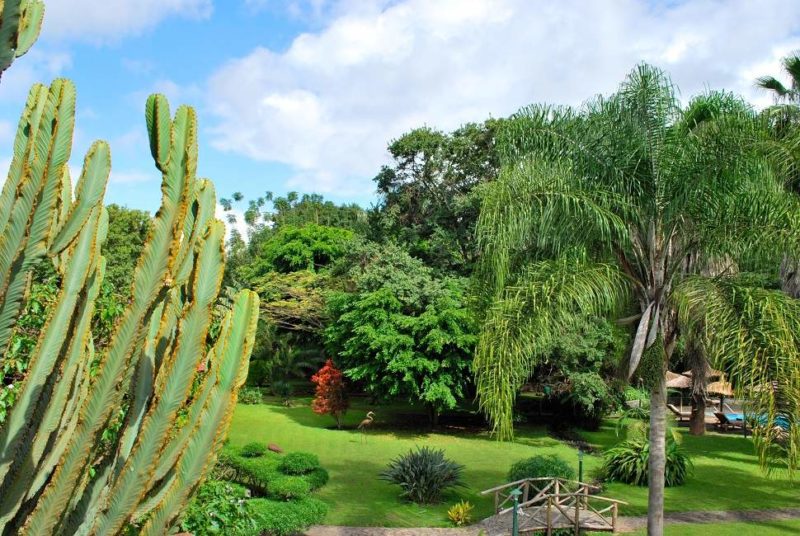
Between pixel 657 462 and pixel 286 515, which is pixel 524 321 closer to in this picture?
pixel 657 462

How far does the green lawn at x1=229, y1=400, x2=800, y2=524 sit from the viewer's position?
13.1 meters

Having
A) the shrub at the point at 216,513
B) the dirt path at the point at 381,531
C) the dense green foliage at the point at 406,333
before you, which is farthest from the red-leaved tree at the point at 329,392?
the shrub at the point at 216,513

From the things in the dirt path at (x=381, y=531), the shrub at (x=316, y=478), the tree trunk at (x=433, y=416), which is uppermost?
the tree trunk at (x=433, y=416)

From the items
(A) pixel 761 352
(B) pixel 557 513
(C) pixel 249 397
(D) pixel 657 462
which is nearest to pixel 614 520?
(B) pixel 557 513

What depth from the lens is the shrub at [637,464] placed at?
15156mm

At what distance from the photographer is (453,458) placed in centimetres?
1828

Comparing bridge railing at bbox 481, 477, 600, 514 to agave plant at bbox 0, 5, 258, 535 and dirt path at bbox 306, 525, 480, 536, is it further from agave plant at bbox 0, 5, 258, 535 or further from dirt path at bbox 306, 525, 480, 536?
agave plant at bbox 0, 5, 258, 535

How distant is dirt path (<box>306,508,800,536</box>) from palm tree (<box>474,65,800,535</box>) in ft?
10.2

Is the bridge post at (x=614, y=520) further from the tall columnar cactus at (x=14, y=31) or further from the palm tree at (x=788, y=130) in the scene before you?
the tall columnar cactus at (x=14, y=31)

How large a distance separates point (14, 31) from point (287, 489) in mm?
10062

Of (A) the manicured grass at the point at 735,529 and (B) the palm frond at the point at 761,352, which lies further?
(A) the manicured grass at the point at 735,529

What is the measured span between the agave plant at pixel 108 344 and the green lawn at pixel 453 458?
30.5ft

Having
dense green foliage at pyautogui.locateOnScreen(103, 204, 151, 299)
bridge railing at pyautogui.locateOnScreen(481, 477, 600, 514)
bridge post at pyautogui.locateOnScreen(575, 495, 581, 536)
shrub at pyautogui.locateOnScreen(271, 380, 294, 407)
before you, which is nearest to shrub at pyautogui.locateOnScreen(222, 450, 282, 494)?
bridge railing at pyautogui.locateOnScreen(481, 477, 600, 514)

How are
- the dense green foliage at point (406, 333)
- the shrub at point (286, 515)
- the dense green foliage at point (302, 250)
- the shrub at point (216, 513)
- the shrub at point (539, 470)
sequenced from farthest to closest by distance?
1. the dense green foliage at point (302, 250)
2. the dense green foliage at point (406, 333)
3. the shrub at point (539, 470)
4. the shrub at point (286, 515)
5. the shrub at point (216, 513)
